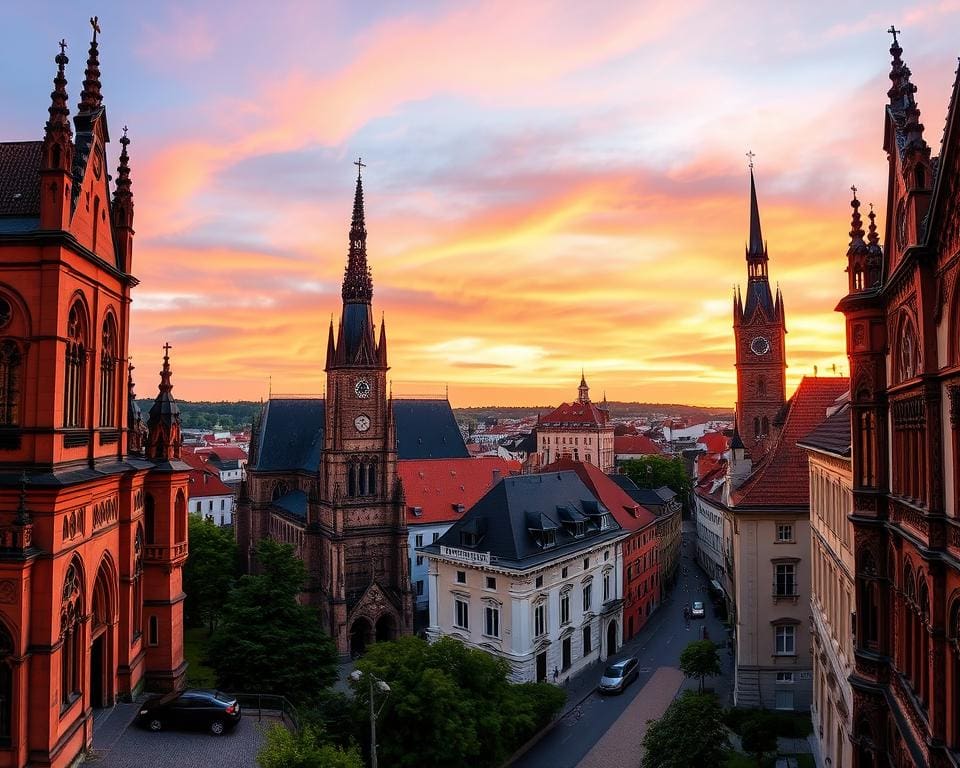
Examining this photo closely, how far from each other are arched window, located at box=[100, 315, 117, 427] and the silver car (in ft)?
109

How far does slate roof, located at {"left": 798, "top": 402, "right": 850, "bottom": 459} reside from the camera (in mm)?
22472

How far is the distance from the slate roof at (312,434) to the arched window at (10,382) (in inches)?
2260

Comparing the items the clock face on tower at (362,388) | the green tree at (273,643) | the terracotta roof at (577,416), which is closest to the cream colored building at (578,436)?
the terracotta roof at (577,416)

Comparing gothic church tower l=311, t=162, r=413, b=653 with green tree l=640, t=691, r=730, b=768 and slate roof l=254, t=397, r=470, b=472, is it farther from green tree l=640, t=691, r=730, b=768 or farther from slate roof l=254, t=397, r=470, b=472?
green tree l=640, t=691, r=730, b=768

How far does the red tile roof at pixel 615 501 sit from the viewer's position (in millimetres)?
60875

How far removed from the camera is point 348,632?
56.6m

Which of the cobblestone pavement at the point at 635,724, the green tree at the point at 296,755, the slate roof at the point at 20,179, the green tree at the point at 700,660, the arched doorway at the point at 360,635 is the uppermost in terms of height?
the slate roof at the point at 20,179

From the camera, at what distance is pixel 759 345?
72.4 m

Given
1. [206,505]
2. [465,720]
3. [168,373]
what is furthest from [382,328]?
[206,505]

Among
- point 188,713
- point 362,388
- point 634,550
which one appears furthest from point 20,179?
point 634,550

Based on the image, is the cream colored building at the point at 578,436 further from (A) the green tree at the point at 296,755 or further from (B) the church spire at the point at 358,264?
(A) the green tree at the point at 296,755

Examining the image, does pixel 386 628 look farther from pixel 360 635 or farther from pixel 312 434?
pixel 312 434

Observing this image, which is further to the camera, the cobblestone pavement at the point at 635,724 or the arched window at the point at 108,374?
the cobblestone pavement at the point at 635,724

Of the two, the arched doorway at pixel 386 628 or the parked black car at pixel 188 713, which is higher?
the parked black car at pixel 188 713
